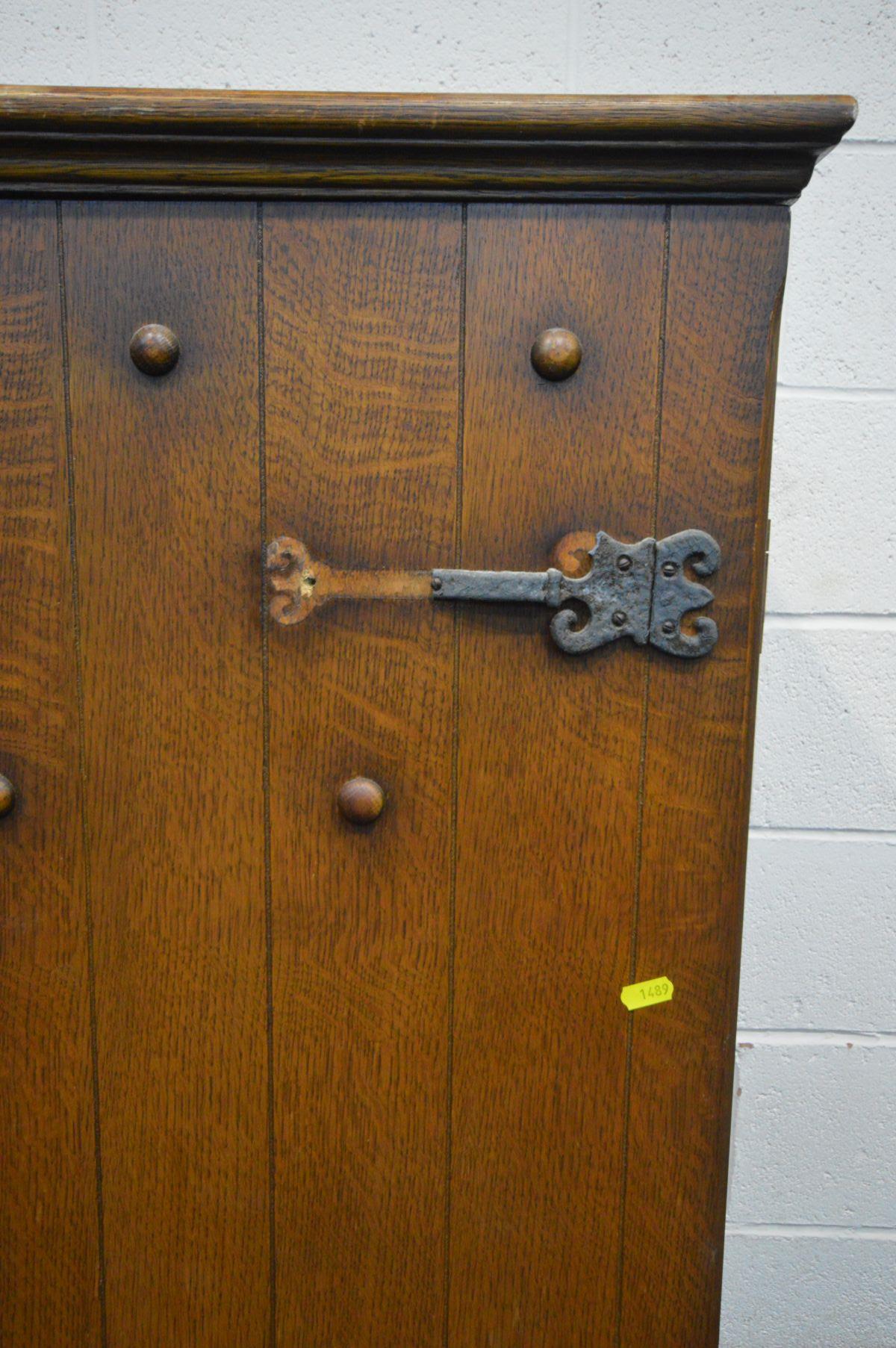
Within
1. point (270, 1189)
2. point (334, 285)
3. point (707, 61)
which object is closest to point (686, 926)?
point (270, 1189)

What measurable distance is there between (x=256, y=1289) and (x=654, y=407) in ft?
2.49

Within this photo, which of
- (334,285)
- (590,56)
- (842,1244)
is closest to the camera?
(334,285)

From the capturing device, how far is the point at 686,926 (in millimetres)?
729

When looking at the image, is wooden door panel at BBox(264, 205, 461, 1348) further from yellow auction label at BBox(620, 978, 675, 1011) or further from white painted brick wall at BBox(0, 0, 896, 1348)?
white painted brick wall at BBox(0, 0, 896, 1348)

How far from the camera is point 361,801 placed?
703 mm

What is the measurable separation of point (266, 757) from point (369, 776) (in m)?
0.08

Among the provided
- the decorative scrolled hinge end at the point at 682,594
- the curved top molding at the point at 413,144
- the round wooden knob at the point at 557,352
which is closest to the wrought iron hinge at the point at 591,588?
the decorative scrolled hinge end at the point at 682,594

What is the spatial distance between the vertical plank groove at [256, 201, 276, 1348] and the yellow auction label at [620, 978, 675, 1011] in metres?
0.28

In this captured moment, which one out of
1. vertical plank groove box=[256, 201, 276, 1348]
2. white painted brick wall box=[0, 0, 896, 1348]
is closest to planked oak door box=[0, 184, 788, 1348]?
vertical plank groove box=[256, 201, 276, 1348]

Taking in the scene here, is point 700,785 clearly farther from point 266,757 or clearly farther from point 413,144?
point 413,144

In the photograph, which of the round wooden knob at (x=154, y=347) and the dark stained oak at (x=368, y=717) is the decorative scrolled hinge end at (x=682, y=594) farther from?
the round wooden knob at (x=154, y=347)

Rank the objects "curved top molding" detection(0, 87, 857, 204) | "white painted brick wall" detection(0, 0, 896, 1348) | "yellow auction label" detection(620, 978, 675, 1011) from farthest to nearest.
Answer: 1. "white painted brick wall" detection(0, 0, 896, 1348)
2. "yellow auction label" detection(620, 978, 675, 1011)
3. "curved top molding" detection(0, 87, 857, 204)

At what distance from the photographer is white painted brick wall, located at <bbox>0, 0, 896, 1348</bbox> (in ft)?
2.94

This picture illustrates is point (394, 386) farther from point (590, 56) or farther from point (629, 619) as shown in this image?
point (590, 56)
